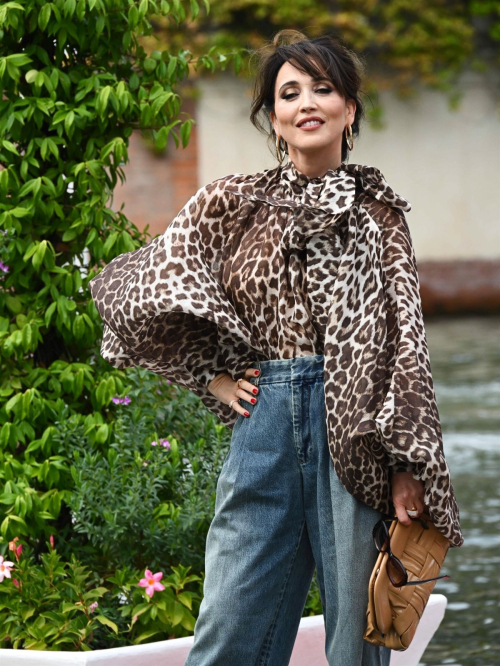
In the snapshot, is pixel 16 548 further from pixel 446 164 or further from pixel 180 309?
pixel 446 164

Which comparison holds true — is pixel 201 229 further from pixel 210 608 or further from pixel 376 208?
pixel 210 608

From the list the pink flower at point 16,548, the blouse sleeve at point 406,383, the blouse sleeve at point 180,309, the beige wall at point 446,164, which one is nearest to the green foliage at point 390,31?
the beige wall at point 446,164

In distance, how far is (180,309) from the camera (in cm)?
250

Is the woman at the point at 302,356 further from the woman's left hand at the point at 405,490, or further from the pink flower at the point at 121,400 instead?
the pink flower at the point at 121,400

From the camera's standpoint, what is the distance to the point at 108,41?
141 inches

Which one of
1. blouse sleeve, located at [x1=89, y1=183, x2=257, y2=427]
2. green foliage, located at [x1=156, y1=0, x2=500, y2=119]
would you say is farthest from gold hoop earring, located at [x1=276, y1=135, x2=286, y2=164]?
green foliage, located at [x1=156, y1=0, x2=500, y2=119]

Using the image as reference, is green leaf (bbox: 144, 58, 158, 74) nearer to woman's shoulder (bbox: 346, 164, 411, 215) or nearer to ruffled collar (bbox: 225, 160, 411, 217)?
ruffled collar (bbox: 225, 160, 411, 217)

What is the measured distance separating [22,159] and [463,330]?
10.5 m

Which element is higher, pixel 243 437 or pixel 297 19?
pixel 297 19

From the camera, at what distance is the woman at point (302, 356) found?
7.69ft

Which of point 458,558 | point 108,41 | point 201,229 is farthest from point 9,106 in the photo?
point 458,558

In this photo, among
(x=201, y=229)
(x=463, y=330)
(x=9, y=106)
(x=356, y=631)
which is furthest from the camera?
(x=463, y=330)

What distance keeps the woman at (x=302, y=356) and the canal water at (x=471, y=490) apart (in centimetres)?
178

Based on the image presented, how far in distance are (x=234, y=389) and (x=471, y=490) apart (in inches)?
163
